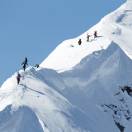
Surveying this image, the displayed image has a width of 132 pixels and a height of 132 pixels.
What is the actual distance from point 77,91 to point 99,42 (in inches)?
564

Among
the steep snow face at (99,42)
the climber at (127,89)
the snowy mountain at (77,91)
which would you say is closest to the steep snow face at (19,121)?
the snowy mountain at (77,91)

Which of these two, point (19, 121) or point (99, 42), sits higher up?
point (99, 42)

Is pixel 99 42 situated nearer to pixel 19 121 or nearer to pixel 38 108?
pixel 38 108

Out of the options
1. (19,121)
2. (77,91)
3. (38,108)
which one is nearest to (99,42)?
(77,91)

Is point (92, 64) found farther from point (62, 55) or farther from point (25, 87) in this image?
point (25, 87)

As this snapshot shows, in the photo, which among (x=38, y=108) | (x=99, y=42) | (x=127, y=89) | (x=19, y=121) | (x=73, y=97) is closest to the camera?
(x=19, y=121)

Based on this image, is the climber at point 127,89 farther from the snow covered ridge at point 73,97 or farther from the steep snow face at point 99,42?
the steep snow face at point 99,42

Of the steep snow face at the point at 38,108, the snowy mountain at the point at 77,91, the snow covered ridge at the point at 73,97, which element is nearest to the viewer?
the steep snow face at the point at 38,108

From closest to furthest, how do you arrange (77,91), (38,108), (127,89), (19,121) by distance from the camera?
(19,121) < (38,108) < (77,91) < (127,89)

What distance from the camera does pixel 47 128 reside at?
83.9m

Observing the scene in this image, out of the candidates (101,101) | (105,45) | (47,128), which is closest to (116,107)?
(101,101)

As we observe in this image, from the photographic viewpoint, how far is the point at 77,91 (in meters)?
99.6

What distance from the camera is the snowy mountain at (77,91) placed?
85.9 meters

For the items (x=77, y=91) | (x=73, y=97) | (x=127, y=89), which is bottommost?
(x=73, y=97)
